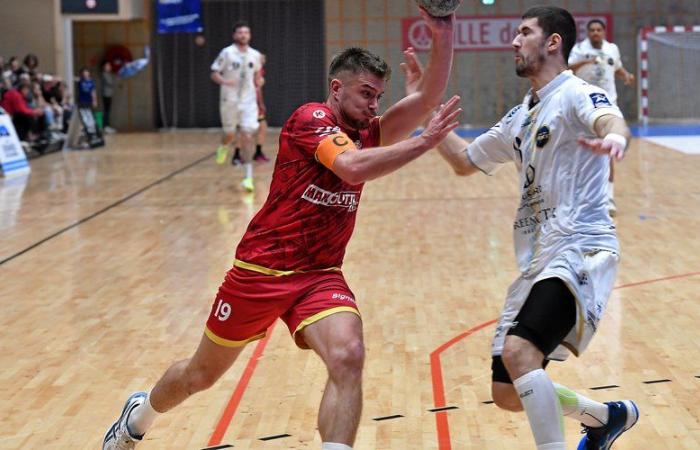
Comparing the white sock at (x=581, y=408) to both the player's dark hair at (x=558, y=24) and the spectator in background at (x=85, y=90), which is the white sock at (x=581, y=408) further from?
the spectator in background at (x=85, y=90)

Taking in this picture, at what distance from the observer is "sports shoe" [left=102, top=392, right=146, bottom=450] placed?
5.03 metres

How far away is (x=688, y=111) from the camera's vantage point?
1126 inches

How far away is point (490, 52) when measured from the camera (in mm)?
29172

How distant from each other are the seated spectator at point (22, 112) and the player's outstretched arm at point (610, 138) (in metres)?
18.5

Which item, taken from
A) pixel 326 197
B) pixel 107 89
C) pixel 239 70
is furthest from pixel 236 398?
pixel 107 89

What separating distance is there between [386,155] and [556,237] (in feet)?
2.62

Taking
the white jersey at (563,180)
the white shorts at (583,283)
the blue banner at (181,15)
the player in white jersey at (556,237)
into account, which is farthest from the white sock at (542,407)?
the blue banner at (181,15)

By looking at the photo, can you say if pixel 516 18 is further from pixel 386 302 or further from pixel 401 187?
pixel 386 302

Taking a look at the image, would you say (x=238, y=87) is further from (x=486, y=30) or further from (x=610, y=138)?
(x=486, y=30)

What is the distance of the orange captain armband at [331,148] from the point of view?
4328 mm

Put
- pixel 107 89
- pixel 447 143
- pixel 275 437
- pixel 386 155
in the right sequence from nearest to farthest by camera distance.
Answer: pixel 386 155 < pixel 447 143 < pixel 275 437 < pixel 107 89

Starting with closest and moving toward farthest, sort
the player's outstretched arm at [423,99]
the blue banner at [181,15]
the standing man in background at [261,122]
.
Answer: the player's outstretched arm at [423,99] → the standing man in background at [261,122] → the blue banner at [181,15]

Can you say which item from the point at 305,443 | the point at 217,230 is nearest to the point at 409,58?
the point at 305,443

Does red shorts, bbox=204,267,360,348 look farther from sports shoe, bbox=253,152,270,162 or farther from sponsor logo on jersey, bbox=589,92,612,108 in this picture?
sports shoe, bbox=253,152,270,162
